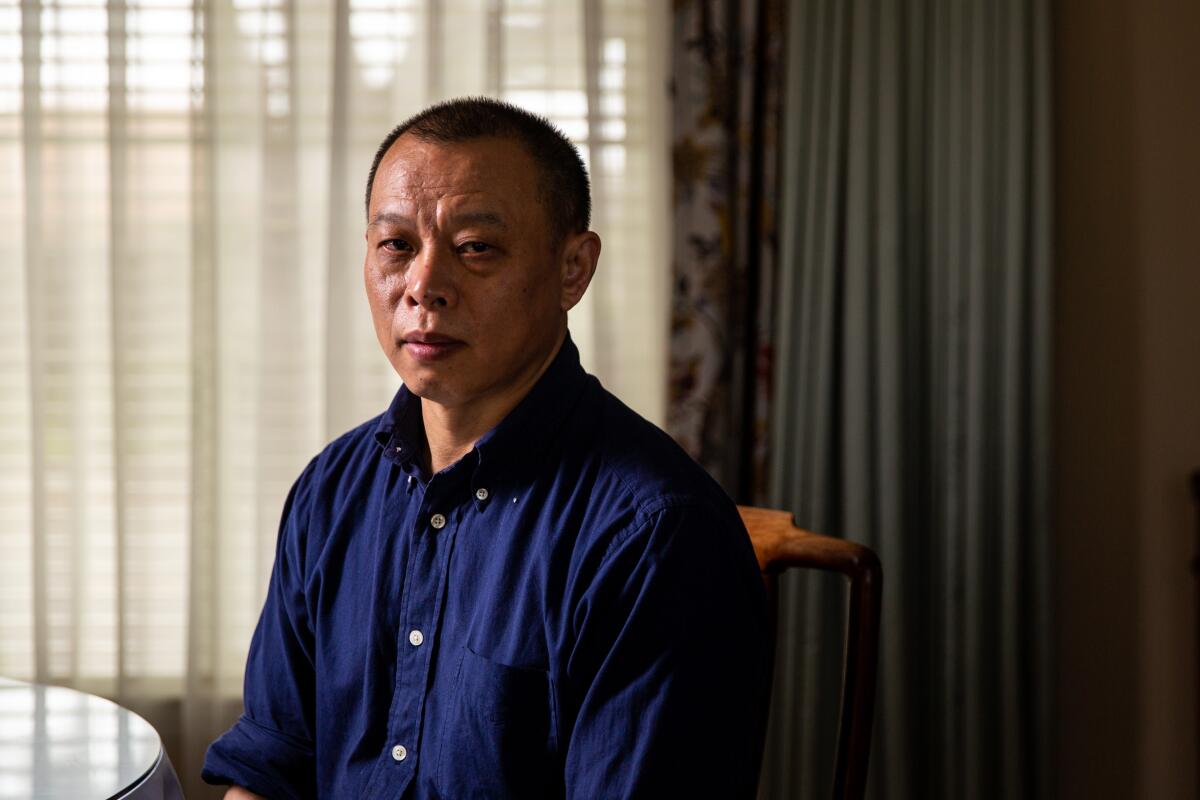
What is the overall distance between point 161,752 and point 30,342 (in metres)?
1.42

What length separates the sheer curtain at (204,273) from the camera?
2.44m

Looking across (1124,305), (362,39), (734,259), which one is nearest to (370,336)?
(362,39)

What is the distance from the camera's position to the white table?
4.05 ft

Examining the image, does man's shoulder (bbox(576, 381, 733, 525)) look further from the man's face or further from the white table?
the white table

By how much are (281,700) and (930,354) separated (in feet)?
5.00

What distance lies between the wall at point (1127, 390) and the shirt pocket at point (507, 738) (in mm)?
1617

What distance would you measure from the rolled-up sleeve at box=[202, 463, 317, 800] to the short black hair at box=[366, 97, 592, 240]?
1.60 feet

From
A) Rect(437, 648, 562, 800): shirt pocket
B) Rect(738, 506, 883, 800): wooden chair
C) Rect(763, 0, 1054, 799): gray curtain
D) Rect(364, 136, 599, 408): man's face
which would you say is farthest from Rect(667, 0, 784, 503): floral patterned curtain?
Rect(437, 648, 562, 800): shirt pocket

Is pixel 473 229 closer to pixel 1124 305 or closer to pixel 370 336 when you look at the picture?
pixel 370 336

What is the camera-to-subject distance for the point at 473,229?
4.08 ft

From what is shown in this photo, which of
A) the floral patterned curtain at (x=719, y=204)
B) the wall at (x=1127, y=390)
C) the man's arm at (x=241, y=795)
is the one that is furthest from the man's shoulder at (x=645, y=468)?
the wall at (x=1127, y=390)

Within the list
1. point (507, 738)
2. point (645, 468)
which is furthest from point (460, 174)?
point (507, 738)

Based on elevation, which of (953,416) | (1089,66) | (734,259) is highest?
(1089,66)

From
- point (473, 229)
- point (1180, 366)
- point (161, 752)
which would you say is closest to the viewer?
point (473, 229)
